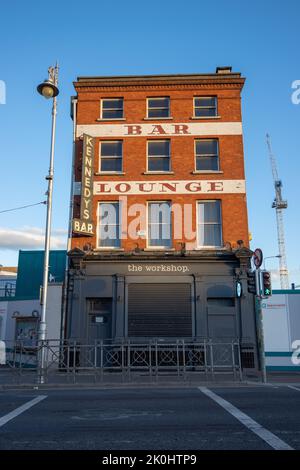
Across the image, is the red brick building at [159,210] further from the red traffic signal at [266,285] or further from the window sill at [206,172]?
the red traffic signal at [266,285]

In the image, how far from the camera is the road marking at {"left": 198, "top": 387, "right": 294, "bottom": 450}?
613cm

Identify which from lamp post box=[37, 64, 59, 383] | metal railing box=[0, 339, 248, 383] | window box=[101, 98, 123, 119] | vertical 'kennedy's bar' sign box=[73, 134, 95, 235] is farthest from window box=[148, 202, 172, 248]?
lamp post box=[37, 64, 59, 383]

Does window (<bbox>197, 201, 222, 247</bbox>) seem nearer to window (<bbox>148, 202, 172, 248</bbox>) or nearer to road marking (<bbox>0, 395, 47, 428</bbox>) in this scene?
window (<bbox>148, 202, 172, 248</bbox>)

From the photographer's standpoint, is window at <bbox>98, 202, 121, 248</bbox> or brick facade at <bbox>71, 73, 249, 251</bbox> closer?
brick facade at <bbox>71, 73, 249, 251</bbox>

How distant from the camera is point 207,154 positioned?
73.6 feet

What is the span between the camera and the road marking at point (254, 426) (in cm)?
613

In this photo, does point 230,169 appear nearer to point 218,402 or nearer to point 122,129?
point 122,129

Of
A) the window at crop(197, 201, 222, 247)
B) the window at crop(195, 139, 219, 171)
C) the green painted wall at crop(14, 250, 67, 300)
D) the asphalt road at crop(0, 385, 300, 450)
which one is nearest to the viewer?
the asphalt road at crop(0, 385, 300, 450)

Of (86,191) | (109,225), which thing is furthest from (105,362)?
(86,191)

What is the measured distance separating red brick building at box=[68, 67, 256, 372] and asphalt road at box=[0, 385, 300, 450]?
7.93 m

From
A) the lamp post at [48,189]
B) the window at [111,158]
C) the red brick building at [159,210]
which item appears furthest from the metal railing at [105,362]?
the window at [111,158]

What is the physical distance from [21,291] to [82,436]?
71.0ft

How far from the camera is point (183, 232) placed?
2133cm
